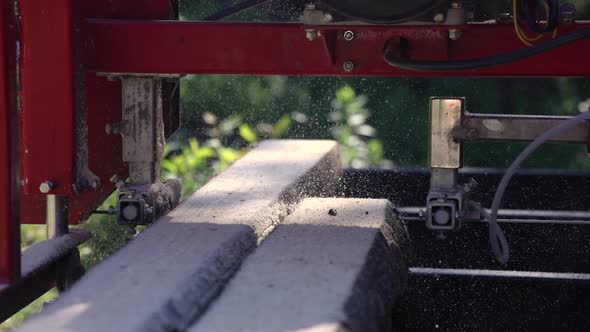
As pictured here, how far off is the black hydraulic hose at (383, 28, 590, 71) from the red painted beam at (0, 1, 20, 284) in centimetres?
87

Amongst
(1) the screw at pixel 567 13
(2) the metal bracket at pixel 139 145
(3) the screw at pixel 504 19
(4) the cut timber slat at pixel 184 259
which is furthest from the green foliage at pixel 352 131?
(1) the screw at pixel 567 13

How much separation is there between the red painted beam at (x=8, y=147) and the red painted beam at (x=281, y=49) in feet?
1.57

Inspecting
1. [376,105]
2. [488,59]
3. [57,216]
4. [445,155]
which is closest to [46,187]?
[57,216]

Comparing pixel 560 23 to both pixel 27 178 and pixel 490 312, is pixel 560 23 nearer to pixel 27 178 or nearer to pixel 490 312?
pixel 490 312

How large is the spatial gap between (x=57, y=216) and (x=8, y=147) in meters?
0.50

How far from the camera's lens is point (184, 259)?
1997 millimetres

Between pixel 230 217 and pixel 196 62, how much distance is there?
0.40 m

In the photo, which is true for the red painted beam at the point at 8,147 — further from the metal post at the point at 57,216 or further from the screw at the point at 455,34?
the screw at the point at 455,34

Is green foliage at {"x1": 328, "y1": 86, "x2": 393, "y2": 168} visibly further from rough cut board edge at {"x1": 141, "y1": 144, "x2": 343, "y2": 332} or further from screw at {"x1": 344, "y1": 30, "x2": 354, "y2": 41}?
screw at {"x1": 344, "y1": 30, "x2": 354, "y2": 41}

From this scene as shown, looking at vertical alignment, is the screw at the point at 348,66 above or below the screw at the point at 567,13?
below

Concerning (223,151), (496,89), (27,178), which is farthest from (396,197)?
(496,89)

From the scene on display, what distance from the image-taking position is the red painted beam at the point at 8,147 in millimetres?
1992

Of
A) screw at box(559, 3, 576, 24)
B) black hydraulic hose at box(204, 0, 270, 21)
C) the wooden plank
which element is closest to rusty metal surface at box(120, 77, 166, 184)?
black hydraulic hose at box(204, 0, 270, 21)

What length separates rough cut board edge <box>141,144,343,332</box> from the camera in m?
1.68
